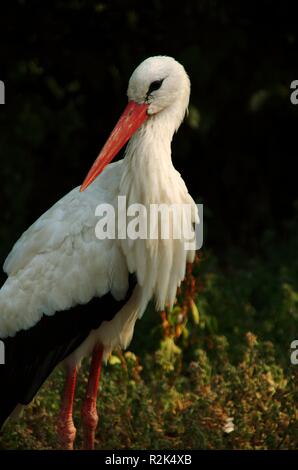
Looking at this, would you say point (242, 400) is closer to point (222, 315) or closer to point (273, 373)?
point (273, 373)

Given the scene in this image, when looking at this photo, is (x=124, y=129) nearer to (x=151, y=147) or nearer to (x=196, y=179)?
(x=151, y=147)

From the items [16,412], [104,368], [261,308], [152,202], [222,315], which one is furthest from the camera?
[261,308]

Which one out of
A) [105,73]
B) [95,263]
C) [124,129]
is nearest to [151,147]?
[124,129]

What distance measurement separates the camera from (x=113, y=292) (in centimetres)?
466

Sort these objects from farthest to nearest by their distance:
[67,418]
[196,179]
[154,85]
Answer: [196,179], [67,418], [154,85]

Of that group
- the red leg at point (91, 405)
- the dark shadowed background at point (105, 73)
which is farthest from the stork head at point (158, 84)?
the dark shadowed background at point (105, 73)

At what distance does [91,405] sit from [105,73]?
3590 millimetres

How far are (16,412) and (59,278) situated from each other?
695mm

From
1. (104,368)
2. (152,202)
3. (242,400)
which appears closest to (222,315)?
(104,368)

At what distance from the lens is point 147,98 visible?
4582 millimetres

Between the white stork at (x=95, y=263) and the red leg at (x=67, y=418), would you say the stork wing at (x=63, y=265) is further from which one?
the red leg at (x=67, y=418)

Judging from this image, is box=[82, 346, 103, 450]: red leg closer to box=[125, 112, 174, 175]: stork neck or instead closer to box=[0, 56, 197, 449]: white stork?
box=[0, 56, 197, 449]: white stork

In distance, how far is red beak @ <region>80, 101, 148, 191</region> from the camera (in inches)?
180

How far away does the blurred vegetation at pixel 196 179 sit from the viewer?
4.95 meters
